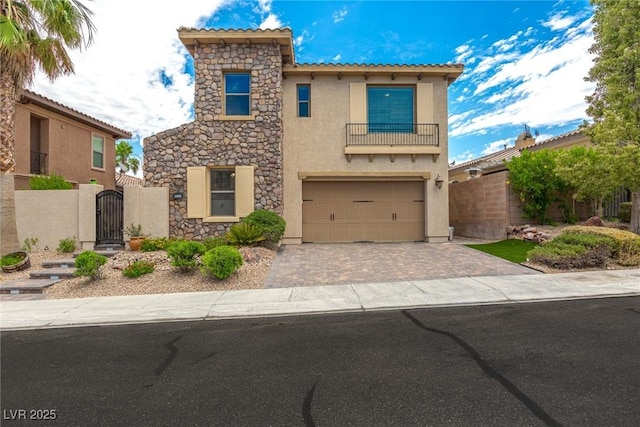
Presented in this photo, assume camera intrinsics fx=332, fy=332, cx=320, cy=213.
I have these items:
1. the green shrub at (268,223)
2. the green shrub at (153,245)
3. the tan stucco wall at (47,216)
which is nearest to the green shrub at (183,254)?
the green shrub at (153,245)

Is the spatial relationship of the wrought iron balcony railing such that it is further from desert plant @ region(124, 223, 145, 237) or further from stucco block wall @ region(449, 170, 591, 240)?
desert plant @ region(124, 223, 145, 237)

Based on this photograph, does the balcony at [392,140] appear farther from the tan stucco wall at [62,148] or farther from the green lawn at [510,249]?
the tan stucco wall at [62,148]

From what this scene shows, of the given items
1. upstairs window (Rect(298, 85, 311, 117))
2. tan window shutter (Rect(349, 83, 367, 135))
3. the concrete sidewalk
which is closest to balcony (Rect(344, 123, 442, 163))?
tan window shutter (Rect(349, 83, 367, 135))

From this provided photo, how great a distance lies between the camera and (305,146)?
566 inches

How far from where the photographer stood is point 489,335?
477 cm

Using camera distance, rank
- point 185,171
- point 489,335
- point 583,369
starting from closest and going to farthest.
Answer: point 583,369 → point 489,335 → point 185,171

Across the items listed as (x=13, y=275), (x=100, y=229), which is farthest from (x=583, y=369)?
(x=100, y=229)

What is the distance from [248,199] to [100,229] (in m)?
5.32

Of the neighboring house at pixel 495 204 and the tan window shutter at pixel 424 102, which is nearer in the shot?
the neighboring house at pixel 495 204

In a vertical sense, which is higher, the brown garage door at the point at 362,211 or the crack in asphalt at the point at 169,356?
the brown garage door at the point at 362,211

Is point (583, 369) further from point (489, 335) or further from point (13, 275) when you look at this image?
point (13, 275)

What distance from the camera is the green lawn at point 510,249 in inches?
412

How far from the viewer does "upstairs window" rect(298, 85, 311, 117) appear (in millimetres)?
14497

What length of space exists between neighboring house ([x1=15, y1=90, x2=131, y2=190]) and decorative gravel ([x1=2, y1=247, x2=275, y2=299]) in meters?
7.91
